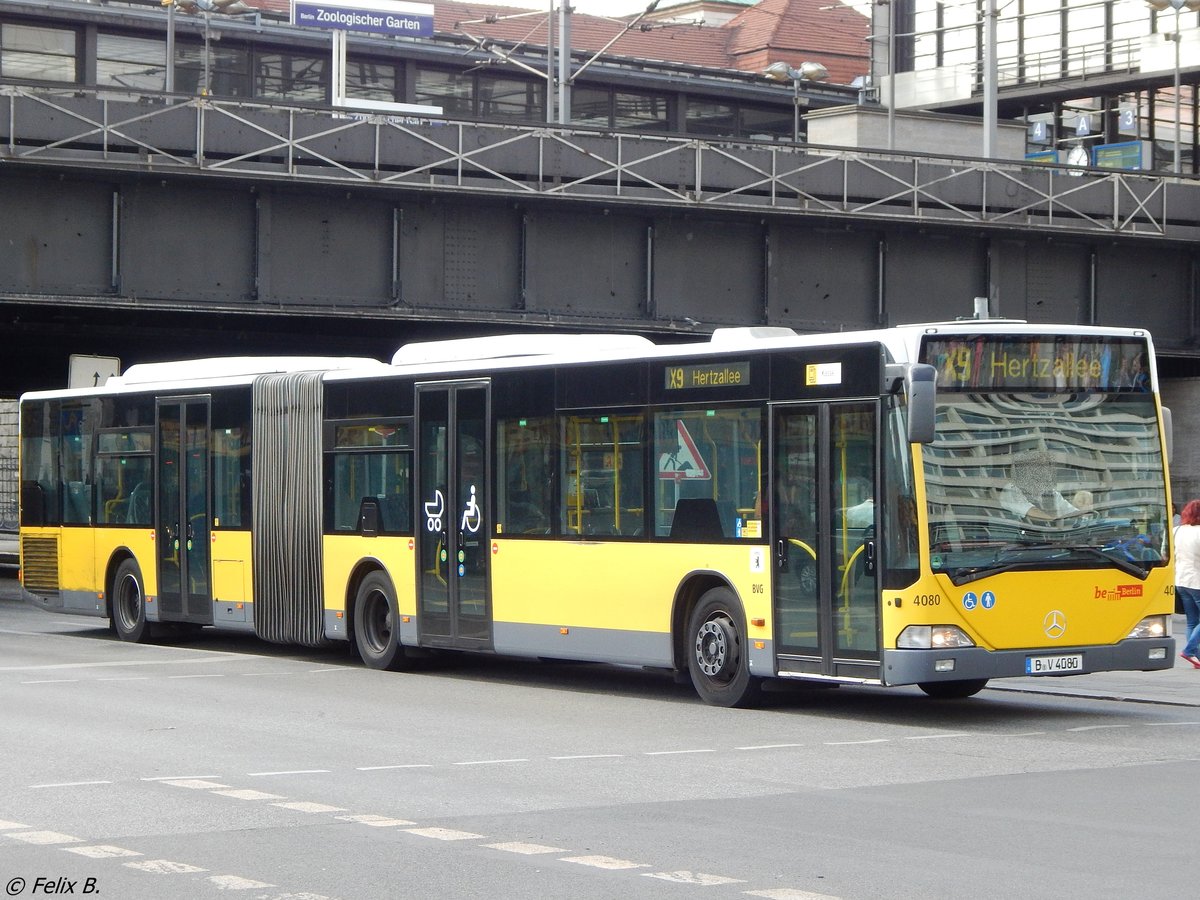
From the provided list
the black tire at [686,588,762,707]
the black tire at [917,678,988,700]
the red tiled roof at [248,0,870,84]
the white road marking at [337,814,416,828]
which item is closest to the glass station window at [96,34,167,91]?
the red tiled roof at [248,0,870,84]

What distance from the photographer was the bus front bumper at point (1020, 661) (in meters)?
13.2

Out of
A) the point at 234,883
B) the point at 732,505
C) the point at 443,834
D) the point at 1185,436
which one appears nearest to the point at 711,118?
the point at 1185,436

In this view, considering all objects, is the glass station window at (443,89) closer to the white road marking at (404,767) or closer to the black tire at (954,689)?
the black tire at (954,689)

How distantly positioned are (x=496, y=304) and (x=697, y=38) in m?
68.3

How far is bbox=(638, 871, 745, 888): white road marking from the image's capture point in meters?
7.57

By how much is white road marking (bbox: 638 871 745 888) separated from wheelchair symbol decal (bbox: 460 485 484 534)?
372 inches

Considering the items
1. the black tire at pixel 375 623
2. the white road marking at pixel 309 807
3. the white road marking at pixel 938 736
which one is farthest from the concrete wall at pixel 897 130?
the white road marking at pixel 309 807

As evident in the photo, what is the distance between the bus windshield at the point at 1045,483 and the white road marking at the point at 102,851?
6.58 meters

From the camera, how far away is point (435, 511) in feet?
57.8

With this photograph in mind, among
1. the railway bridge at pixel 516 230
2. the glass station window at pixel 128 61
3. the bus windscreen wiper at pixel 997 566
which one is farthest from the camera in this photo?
the glass station window at pixel 128 61

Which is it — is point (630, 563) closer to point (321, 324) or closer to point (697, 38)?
point (321, 324)

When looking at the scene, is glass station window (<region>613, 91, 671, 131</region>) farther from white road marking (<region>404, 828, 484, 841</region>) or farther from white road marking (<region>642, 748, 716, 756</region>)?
white road marking (<region>404, 828, 484, 841</region>)

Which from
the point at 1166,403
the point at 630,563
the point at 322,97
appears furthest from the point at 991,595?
the point at 322,97

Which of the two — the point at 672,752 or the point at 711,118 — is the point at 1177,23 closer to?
the point at 711,118
